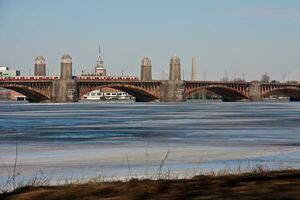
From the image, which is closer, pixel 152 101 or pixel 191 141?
pixel 191 141

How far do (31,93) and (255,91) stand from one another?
65.5 m

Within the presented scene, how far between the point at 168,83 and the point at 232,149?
154 metres

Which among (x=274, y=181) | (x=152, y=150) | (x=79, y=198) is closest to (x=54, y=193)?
(x=79, y=198)

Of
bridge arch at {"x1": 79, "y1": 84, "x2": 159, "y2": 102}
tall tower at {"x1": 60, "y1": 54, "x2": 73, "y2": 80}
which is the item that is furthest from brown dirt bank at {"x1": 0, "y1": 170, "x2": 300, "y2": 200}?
tall tower at {"x1": 60, "y1": 54, "x2": 73, "y2": 80}

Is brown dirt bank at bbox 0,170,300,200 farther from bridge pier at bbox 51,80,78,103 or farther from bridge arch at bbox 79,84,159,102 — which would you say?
bridge pier at bbox 51,80,78,103

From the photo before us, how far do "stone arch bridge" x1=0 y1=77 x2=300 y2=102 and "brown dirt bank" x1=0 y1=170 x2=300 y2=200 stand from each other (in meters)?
137

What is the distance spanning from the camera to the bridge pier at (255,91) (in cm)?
18740

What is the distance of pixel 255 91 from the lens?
188m

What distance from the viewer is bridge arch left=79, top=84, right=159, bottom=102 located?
16375 centimetres

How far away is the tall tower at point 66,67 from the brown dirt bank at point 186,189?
161362 millimetres

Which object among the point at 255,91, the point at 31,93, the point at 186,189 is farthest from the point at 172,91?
the point at 186,189

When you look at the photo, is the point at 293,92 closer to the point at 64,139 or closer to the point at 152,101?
the point at 152,101

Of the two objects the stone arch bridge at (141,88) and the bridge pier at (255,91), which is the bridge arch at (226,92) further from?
the bridge pier at (255,91)

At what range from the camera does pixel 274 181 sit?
1359 centimetres
